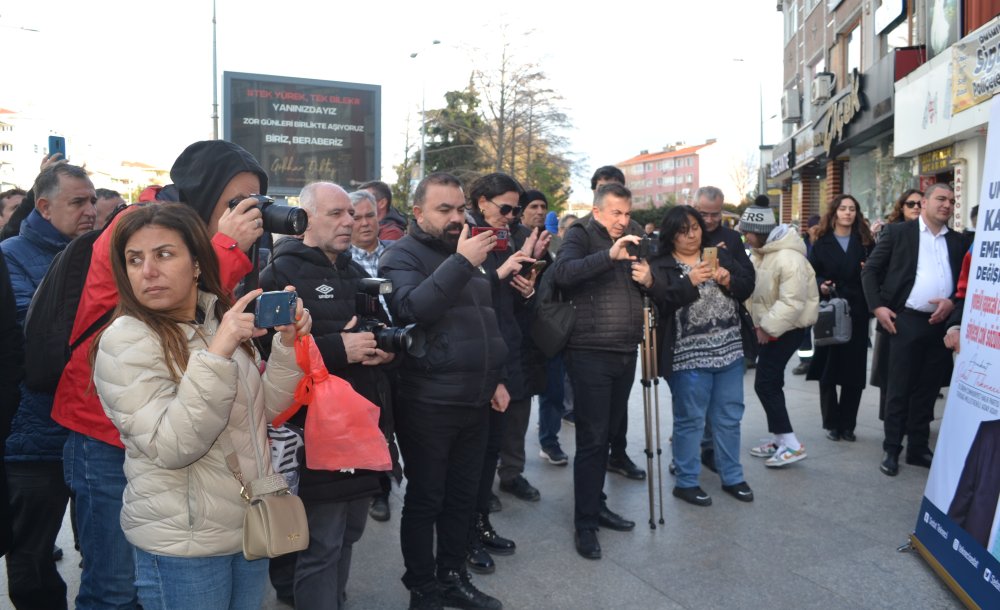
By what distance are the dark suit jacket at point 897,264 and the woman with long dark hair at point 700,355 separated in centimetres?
135

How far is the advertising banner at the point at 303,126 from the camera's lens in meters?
14.2

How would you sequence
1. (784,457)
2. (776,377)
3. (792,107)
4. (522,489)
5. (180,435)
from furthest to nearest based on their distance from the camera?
(792,107)
(776,377)
(784,457)
(522,489)
(180,435)

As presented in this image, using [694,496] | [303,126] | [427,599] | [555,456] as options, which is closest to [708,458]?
[694,496]

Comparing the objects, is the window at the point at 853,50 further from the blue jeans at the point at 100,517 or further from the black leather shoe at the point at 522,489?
the blue jeans at the point at 100,517

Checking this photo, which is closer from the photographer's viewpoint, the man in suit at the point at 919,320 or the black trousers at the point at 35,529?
the black trousers at the point at 35,529

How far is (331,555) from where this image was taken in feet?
9.64

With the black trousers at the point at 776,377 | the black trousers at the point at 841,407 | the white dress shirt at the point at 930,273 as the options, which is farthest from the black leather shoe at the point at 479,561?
the black trousers at the point at 841,407

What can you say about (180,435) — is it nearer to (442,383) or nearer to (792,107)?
(442,383)

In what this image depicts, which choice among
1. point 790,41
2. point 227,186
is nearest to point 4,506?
point 227,186

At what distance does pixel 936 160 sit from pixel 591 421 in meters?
12.9

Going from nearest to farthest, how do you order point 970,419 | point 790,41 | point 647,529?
point 970,419 → point 647,529 → point 790,41

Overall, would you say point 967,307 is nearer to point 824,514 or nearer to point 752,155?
point 824,514

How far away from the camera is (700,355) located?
16.9 feet

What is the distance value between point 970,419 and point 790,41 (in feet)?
96.7
